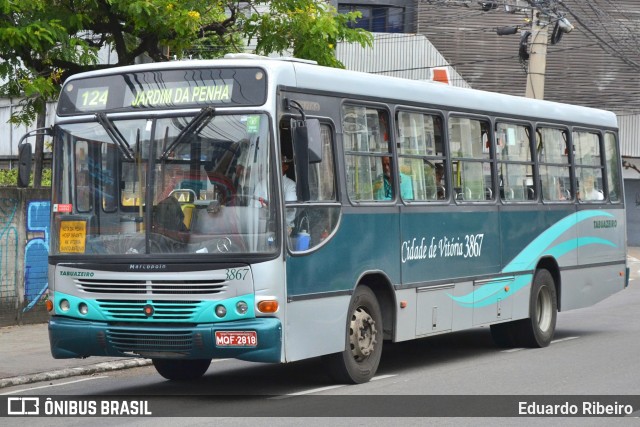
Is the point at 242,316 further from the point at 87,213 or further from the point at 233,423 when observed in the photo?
the point at 87,213

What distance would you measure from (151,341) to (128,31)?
913 cm

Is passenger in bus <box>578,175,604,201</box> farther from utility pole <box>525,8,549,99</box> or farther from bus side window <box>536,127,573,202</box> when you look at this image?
utility pole <box>525,8,549,99</box>

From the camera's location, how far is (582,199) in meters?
16.2

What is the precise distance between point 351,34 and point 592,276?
5.15 meters

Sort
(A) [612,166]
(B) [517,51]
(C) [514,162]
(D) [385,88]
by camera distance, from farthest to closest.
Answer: (B) [517,51] → (A) [612,166] → (C) [514,162] → (D) [385,88]

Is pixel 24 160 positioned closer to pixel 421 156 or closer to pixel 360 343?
pixel 360 343

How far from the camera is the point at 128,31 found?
18172 mm

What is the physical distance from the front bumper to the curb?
2.04 m

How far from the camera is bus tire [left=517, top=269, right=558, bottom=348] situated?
14.9 metres

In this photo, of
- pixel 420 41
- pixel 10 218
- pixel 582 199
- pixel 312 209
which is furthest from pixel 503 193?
pixel 420 41

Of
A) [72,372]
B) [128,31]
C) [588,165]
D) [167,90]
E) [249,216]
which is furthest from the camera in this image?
[128,31]

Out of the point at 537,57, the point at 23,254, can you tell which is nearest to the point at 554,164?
the point at 23,254

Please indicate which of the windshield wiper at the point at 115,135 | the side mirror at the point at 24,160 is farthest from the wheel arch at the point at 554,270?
the side mirror at the point at 24,160

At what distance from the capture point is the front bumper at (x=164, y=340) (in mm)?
9852
